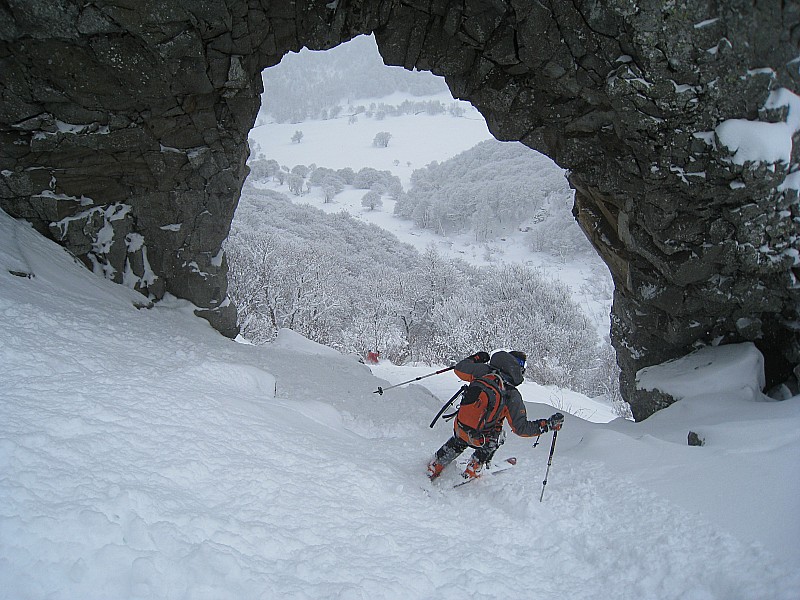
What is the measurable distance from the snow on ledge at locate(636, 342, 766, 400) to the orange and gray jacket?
5.67 meters

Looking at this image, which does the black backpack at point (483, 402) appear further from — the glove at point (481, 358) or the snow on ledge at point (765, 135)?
the snow on ledge at point (765, 135)

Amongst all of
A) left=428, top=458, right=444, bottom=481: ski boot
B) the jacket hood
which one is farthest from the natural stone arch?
left=428, top=458, right=444, bottom=481: ski boot

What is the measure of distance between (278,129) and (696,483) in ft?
414

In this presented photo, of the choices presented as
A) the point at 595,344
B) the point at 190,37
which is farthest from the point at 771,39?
the point at 595,344

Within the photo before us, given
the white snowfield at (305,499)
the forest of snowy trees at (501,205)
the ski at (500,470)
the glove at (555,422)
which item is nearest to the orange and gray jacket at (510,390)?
the glove at (555,422)

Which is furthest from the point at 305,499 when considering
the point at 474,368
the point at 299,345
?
the point at 299,345

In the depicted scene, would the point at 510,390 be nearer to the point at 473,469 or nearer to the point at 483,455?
the point at 483,455

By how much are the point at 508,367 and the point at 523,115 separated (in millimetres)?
7048

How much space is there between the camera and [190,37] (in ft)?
29.2

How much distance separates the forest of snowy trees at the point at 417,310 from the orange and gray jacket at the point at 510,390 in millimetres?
23924

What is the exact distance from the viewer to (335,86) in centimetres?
14400

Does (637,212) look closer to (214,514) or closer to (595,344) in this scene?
(214,514)

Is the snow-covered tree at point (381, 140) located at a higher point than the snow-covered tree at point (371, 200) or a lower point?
higher

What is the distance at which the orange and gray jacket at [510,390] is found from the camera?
18.8 feet
